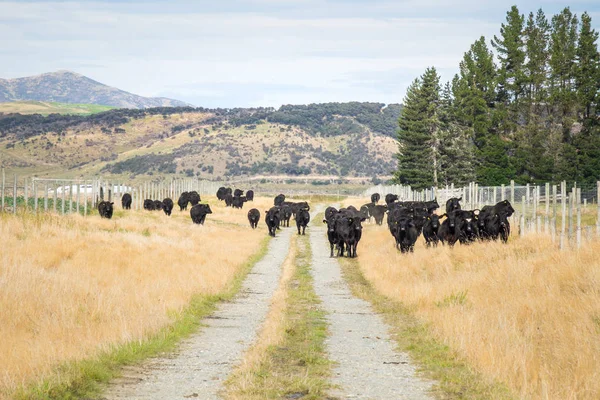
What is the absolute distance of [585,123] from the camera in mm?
62312

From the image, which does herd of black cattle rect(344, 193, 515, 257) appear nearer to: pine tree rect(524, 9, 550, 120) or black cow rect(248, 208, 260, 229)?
black cow rect(248, 208, 260, 229)

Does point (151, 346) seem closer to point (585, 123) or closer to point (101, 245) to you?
point (101, 245)

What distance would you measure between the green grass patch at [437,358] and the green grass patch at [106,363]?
12.6 feet

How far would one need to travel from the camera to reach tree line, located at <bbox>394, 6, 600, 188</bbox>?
61750mm

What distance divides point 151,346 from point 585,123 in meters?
57.5

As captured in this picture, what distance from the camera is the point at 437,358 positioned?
1130 cm

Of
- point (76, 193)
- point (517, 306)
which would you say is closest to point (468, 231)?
point (517, 306)

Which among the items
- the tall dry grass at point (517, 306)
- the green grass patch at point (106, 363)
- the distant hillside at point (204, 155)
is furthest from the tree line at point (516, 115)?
the distant hillside at point (204, 155)

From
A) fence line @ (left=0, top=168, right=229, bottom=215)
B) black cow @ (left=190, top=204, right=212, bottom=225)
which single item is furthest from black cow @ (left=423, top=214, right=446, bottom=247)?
black cow @ (left=190, top=204, right=212, bottom=225)

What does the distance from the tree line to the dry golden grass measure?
36.5m

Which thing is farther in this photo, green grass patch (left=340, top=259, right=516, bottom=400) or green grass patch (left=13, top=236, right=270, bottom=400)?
green grass patch (left=340, top=259, right=516, bottom=400)

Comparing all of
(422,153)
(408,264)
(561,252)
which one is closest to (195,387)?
(561,252)

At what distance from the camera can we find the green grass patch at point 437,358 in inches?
360

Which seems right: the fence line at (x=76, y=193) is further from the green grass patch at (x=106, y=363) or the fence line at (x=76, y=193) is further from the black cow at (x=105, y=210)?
the green grass patch at (x=106, y=363)
